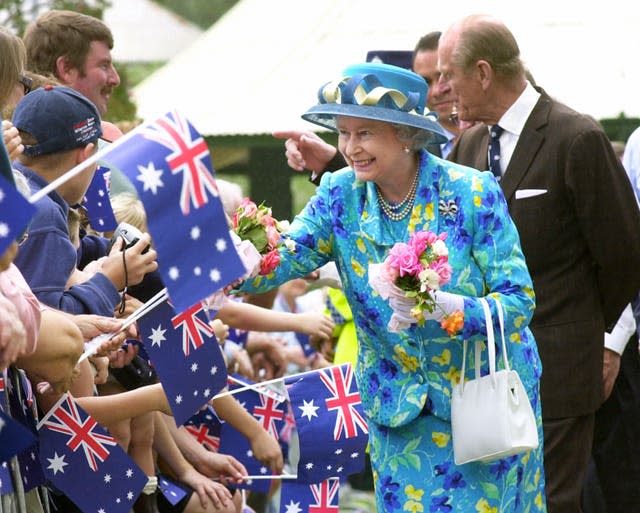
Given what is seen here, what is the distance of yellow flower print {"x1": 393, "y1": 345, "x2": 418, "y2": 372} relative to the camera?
5172mm

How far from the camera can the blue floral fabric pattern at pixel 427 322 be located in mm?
5129

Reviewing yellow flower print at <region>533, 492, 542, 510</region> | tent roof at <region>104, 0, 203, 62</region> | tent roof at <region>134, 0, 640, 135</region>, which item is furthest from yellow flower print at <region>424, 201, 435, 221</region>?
tent roof at <region>104, 0, 203, 62</region>

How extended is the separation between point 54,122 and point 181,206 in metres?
1.09

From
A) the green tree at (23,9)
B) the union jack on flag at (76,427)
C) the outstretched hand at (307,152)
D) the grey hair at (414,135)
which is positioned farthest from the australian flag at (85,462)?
the green tree at (23,9)

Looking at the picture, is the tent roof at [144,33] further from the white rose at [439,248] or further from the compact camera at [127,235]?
the white rose at [439,248]

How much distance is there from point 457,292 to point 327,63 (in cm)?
705

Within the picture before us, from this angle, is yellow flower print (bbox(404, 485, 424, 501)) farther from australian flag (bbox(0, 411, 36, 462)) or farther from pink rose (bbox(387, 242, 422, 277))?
australian flag (bbox(0, 411, 36, 462))

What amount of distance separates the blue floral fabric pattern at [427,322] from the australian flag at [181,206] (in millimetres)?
1229

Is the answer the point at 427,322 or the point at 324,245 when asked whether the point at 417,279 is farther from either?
the point at 324,245

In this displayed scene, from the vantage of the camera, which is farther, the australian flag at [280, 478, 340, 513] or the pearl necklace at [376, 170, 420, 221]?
the australian flag at [280, 478, 340, 513]

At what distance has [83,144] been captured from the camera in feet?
15.9

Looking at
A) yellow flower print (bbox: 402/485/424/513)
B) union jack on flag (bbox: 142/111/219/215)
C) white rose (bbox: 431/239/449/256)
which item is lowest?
yellow flower print (bbox: 402/485/424/513)

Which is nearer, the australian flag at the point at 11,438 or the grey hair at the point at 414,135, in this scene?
the australian flag at the point at 11,438

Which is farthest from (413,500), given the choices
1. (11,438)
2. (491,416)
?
(11,438)
